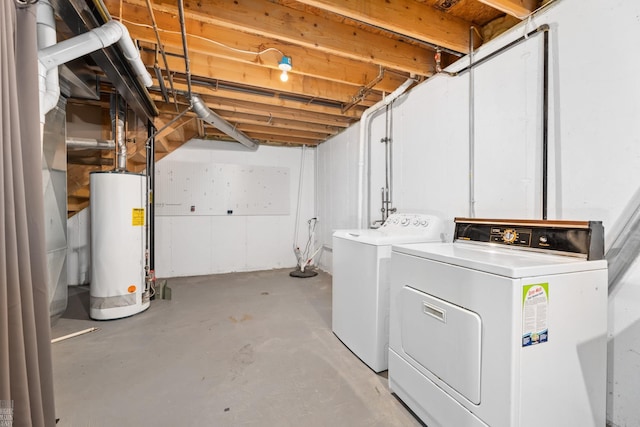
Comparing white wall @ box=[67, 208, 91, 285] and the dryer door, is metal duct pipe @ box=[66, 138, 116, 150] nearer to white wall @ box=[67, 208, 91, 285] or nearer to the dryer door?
white wall @ box=[67, 208, 91, 285]

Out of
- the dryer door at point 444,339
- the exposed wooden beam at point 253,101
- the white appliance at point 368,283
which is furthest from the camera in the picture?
the exposed wooden beam at point 253,101

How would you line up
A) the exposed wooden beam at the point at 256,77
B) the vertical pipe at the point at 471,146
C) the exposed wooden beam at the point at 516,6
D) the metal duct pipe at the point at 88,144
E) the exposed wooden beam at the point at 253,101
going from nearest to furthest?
1. the exposed wooden beam at the point at 516,6
2. the vertical pipe at the point at 471,146
3. the exposed wooden beam at the point at 256,77
4. the exposed wooden beam at the point at 253,101
5. the metal duct pipe at the point at 88,144

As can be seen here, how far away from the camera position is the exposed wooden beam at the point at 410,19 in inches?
68.6

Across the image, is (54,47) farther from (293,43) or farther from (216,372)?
(216,372)

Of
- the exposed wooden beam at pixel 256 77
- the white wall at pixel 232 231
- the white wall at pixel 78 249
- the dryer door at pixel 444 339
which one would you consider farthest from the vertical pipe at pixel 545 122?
the white wall at pixel 78 249

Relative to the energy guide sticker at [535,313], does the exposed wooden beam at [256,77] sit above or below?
above

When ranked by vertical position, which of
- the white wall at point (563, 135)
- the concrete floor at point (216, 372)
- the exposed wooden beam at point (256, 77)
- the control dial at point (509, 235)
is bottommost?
the concrete floor at point (216, 372)

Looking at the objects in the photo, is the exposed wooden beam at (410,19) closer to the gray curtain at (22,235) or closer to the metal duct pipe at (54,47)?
the metal duct pipe at (54,47)

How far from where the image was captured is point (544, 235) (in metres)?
1.43

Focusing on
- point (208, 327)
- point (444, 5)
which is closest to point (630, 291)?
point (444, 5)

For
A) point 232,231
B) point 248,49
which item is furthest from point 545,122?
point 232,231

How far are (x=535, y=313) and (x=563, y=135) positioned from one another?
1.14 metres

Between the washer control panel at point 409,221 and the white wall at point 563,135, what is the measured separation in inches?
9.5

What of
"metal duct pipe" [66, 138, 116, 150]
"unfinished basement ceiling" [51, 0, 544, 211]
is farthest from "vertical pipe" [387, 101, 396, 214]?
"metal duct pipe" [66, 138, 116, 150]
